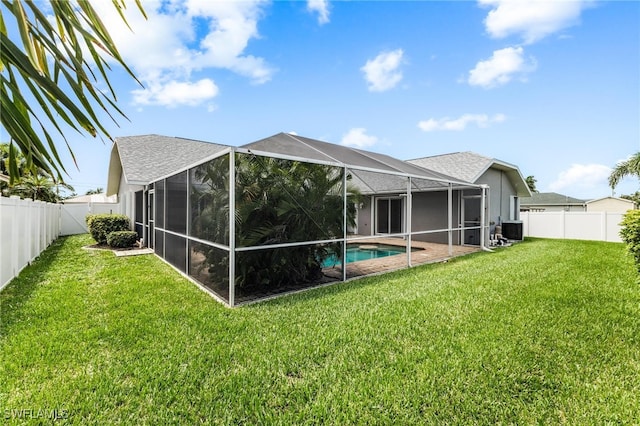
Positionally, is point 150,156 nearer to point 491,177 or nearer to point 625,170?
point 491,177

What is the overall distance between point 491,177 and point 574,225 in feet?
16.3

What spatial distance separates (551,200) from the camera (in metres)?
36.9

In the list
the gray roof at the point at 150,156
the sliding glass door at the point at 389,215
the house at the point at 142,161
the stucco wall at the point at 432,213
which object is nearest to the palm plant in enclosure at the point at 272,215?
the house at the point at 142,161

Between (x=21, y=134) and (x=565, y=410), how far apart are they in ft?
13.6

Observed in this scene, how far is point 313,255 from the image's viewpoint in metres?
6.39

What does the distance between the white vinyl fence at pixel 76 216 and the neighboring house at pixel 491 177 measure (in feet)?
59.7

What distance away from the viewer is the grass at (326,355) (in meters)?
2.44

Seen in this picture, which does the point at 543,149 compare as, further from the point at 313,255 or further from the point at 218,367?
the point at 218,367

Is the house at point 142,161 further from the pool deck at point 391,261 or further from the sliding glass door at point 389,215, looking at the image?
the sliding glass door at point 389,215

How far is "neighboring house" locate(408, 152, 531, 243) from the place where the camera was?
13.8 m

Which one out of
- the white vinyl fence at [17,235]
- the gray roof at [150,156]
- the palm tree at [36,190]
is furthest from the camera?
the palm tree at [36,190]

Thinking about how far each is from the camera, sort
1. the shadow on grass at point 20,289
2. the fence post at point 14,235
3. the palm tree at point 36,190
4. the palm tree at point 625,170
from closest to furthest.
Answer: the shadow on grass at point 20,289 < the fence post at point 14,235 < the palm tree at point 36,190 < the palm tree at point 625,170

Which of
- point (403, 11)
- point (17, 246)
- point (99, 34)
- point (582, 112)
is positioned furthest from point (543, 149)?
point (17, 246)

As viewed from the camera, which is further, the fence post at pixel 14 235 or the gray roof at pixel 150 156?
the gray roof at pixel 150 156
